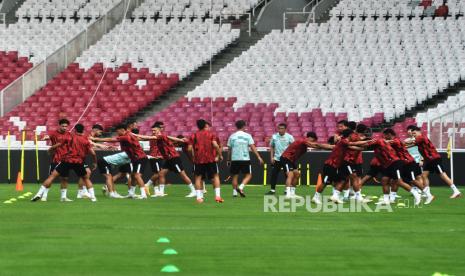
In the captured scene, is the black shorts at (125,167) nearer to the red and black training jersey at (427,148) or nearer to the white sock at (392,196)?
the white sock at (392,196)

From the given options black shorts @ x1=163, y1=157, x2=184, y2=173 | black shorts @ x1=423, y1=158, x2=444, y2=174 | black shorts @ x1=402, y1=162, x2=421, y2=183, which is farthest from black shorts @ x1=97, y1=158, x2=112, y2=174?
black shorts @ x1=423, y1=158, x2=444, y2=174

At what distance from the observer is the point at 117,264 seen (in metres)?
13.4

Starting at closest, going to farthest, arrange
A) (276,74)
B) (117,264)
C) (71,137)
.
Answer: (117,264)
(71,137)
(276,74)

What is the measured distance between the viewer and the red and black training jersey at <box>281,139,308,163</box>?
2844cm

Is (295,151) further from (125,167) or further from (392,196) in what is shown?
(125,167)

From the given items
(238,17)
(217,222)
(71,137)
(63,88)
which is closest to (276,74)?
(238,17)

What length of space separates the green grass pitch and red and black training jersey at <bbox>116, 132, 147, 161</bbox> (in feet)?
10.8

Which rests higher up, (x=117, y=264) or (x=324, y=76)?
(x=324, y=76)

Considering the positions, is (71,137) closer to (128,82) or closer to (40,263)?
(40,263)

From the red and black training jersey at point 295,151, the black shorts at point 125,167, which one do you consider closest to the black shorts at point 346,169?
the red and black training jersey at point 295,151

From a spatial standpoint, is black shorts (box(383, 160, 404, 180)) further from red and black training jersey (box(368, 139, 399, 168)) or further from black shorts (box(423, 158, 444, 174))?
black shorts (box(423, 158, 444, 174))

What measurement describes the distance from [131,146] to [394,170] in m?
6.99

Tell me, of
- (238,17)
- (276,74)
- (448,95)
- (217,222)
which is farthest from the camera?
(238,17)

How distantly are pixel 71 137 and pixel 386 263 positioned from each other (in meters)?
13.9
